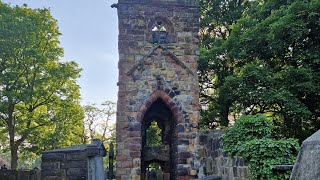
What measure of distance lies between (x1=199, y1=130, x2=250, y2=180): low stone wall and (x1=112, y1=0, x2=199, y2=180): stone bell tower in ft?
1.64

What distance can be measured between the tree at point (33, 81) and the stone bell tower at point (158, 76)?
24.7 feet

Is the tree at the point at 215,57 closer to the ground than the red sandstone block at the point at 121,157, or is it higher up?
higher up

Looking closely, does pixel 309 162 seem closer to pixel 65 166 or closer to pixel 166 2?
pixel 65 166

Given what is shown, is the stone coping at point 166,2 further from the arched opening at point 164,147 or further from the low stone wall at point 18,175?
the low stone wall at point 18,175

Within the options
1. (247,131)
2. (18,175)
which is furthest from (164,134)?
(247,131)

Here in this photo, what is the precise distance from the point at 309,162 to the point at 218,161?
8.35 m

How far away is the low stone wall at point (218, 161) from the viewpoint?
781 centimetres

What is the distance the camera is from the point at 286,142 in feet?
22.0

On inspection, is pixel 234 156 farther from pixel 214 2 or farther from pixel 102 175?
pixel 214 2

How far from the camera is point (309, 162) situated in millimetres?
1673

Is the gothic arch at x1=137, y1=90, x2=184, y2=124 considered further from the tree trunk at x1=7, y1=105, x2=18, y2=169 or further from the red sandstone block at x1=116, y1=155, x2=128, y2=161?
the tree trunk at x1=7, y1=105, x2=18, y2=169

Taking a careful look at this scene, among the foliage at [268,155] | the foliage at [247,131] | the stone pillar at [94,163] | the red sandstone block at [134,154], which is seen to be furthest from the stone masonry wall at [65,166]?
the foliage at [268,155]

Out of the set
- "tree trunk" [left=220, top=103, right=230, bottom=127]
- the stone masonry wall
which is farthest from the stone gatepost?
"tree trunk" [left=220, top=103, right=230, bottom=127]

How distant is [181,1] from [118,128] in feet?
17.6
